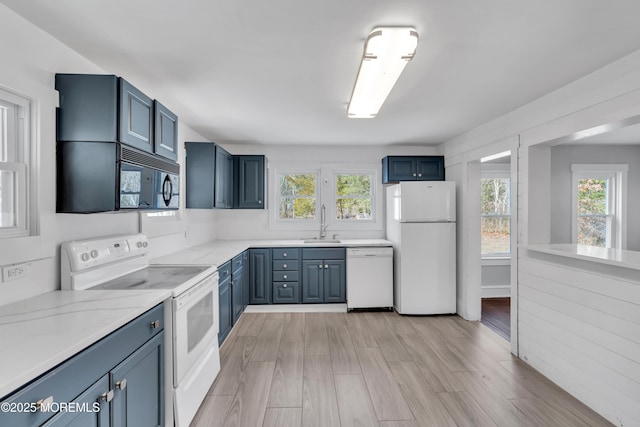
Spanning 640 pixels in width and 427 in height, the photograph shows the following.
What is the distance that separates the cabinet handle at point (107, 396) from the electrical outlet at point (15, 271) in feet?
2.59

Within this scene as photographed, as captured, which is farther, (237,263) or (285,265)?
(285,265)

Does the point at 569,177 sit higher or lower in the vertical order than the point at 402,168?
lower

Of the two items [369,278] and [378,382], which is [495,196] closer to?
[369,278]

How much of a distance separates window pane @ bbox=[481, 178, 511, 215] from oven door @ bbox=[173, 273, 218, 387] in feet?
14.3

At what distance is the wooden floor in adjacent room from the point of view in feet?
11.6

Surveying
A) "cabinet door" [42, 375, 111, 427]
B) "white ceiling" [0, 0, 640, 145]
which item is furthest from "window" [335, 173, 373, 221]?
"cabinet door" [42, 375, 111, 427]

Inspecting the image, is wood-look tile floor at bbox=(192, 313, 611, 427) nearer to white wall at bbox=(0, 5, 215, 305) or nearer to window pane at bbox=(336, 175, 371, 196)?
white wall at bbox=(0, 5, 215, 305)

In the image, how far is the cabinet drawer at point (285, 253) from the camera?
13.5 ft

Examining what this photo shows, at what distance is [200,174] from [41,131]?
1.88 metres

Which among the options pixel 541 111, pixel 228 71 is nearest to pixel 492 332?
pixel 541 111

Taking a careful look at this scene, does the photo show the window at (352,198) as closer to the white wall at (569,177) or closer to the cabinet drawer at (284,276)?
the cabinet drawer at (284,276)

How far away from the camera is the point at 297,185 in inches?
190

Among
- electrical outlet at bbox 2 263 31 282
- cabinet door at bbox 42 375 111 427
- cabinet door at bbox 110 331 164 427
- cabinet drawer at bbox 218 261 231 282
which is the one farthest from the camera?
cabinet drawer at bbox 218 261 231 282

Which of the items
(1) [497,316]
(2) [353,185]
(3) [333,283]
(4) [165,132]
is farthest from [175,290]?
(1) [497,316]
